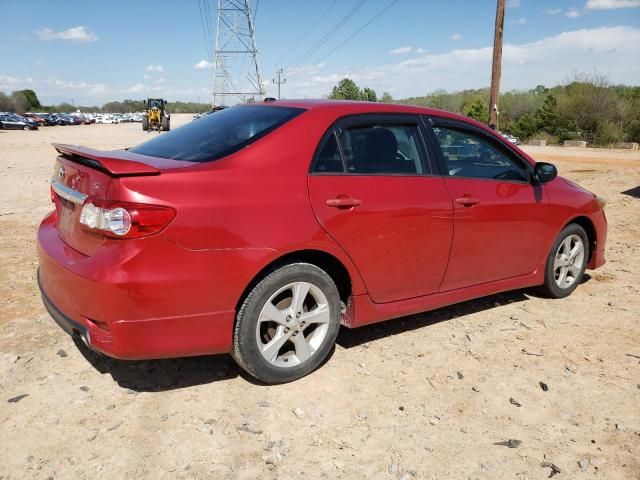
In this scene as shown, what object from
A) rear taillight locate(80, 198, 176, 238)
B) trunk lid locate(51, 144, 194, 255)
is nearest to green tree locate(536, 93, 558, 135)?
trunk lid locate(51, 144, 194, 255)

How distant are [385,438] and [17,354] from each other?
245 cm

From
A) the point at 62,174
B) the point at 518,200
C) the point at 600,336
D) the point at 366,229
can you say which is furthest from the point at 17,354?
the point at 600,336

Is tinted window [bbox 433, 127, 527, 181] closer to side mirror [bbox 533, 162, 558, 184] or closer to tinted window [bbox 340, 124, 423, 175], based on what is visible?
side mirror [bbox 533, 162, 558, 184]

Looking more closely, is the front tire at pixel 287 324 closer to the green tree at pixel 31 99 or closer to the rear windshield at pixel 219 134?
the rear windshield at pixel 219 134

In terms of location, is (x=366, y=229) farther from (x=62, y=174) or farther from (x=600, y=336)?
(x=600, y=336)

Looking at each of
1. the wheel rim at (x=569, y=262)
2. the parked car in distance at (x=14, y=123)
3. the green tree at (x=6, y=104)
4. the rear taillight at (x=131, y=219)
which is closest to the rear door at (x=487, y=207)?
the wheel rim at (x=569, y=262)

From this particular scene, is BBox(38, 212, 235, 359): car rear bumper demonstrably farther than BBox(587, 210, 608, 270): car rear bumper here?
No

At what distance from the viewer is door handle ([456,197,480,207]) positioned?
3.85 metres

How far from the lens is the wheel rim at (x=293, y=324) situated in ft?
10.3

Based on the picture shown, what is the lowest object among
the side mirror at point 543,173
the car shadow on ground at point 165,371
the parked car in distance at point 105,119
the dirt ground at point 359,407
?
the dirt ground at point 359,407

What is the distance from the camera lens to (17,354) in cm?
354

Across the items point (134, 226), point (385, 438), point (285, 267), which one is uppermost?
point (134, 226)

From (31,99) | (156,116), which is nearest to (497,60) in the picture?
(156,116)

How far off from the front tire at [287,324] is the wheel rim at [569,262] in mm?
2500
